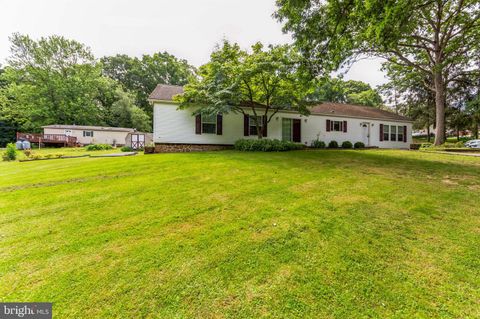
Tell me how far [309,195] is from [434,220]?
202cm

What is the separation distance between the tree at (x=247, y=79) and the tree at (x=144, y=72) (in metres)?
29.3

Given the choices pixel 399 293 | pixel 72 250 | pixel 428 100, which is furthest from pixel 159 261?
pixel 428 100

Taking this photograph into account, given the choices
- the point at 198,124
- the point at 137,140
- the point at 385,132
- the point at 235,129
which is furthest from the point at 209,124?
the point at 385,132

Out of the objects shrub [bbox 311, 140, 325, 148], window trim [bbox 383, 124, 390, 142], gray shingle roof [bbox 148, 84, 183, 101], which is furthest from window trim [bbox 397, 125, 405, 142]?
gray shingle roof [bbox 148, 84, 183, 101]

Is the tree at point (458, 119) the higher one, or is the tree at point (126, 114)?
the tree at point (126, 114)

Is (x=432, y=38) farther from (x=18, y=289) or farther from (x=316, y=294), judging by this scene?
(x=18, y=289)

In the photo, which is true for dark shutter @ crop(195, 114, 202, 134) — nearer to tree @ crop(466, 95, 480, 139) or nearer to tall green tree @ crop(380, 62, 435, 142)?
tall green tree @ crop(380, 62, 435, 142)

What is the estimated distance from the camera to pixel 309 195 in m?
4.48

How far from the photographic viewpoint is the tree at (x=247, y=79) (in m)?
10.2

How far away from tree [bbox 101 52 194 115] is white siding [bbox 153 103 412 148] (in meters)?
27.9

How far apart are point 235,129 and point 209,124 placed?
1.85 metres

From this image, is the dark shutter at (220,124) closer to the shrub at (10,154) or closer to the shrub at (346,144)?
the shrub at (346,144)

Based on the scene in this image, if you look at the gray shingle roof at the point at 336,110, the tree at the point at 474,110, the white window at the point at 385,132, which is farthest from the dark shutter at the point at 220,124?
the tree at the point at 474,110

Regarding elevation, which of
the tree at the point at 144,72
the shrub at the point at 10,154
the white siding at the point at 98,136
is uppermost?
the tree at the point at 144,72
